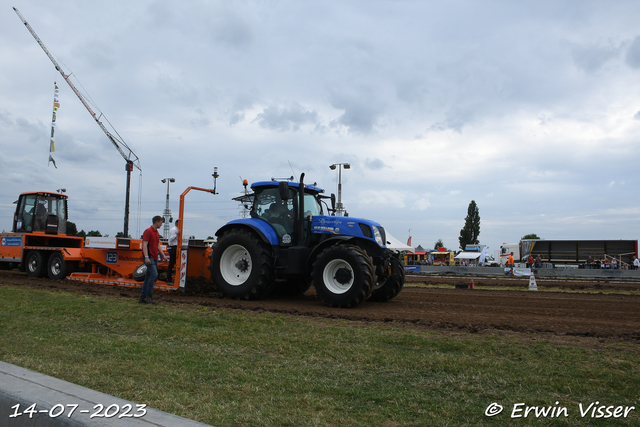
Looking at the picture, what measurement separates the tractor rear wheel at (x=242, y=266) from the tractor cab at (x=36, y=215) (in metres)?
7.99

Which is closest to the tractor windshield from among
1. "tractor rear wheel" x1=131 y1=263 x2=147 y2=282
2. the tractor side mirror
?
the tractor side mirror

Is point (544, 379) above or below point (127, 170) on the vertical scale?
below

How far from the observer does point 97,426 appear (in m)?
2.12

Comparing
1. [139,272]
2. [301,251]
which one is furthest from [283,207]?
[139,272]

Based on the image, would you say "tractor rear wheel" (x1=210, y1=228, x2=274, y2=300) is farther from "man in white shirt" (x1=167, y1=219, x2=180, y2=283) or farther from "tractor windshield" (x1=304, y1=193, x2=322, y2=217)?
"man in white shirt" (x1=167, y1=219, x2=180, y2=283)

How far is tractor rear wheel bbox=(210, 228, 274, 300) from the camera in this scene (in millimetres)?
8953

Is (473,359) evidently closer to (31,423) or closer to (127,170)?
(31,423)

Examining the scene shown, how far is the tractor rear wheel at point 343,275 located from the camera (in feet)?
26.1

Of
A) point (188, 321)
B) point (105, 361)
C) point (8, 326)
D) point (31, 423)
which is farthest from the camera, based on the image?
point (188, 321)

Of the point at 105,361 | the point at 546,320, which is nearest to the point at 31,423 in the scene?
the point at 105,361

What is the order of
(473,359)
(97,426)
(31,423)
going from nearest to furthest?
1. (97,426)
2. (31,423)
3. (473,359)

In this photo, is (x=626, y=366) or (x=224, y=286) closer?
(x=626, y=366)

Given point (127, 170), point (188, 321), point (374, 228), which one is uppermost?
point (127, 170)

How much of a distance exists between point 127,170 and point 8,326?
49.8m
